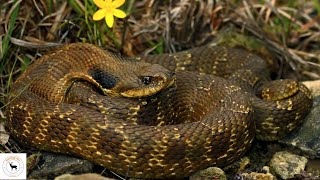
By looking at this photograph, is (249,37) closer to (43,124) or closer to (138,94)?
(138,94)

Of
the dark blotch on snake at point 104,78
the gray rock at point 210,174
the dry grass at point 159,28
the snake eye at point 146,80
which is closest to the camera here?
the gray rock at point 210,174

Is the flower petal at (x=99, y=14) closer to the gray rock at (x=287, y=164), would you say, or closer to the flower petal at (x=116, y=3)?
the flower petal at (x=116, y=3)

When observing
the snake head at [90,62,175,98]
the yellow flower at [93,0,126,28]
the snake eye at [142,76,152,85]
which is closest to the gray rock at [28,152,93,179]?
the snake head at [90,62,175,98]

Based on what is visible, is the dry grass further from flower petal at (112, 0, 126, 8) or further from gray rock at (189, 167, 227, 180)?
gray rock at (189, 167, 227, 180)

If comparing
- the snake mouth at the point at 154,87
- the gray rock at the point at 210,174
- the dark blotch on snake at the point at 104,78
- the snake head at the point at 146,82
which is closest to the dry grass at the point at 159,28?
the dark blotch on snake at the point at 104,78

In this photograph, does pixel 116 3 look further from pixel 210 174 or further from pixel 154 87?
pixel 210 174

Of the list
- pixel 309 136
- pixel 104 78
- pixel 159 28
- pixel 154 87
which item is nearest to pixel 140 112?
pixel 154 87
